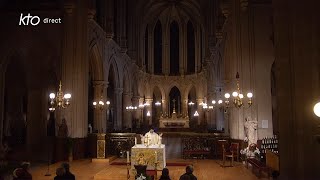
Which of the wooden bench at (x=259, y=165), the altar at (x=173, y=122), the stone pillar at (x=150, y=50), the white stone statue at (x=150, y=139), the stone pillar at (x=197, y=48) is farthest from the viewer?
the stone pillar at (x=150, y=50)

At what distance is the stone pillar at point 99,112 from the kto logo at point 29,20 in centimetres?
635

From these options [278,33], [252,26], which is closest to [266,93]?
[252,26]

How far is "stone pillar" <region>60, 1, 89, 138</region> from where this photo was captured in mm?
18875

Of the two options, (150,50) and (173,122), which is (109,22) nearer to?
(173,122)

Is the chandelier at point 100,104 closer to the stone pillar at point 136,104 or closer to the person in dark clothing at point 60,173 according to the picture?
the stone pillar at point 136,104

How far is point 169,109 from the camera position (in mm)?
47906

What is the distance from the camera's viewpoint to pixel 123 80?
35031 mm

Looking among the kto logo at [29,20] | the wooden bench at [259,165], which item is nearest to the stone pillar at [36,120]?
the kto logo at [29,20]

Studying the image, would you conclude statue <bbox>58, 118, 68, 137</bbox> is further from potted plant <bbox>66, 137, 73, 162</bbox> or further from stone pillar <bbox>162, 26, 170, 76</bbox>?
stone pillar <bbox>162, 26, 170, 76</bbox>

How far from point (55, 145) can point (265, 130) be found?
32.1 ft

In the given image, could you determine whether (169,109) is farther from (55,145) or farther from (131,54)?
(55,145)

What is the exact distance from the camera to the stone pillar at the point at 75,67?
18875 millimetres

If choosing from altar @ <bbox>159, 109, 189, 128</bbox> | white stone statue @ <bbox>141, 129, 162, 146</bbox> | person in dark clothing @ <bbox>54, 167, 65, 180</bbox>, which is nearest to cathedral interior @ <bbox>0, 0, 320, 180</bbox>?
white stone statue @ <bbox>141, 129, 162, 146</bbox>

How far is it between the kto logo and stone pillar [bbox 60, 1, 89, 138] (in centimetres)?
205
